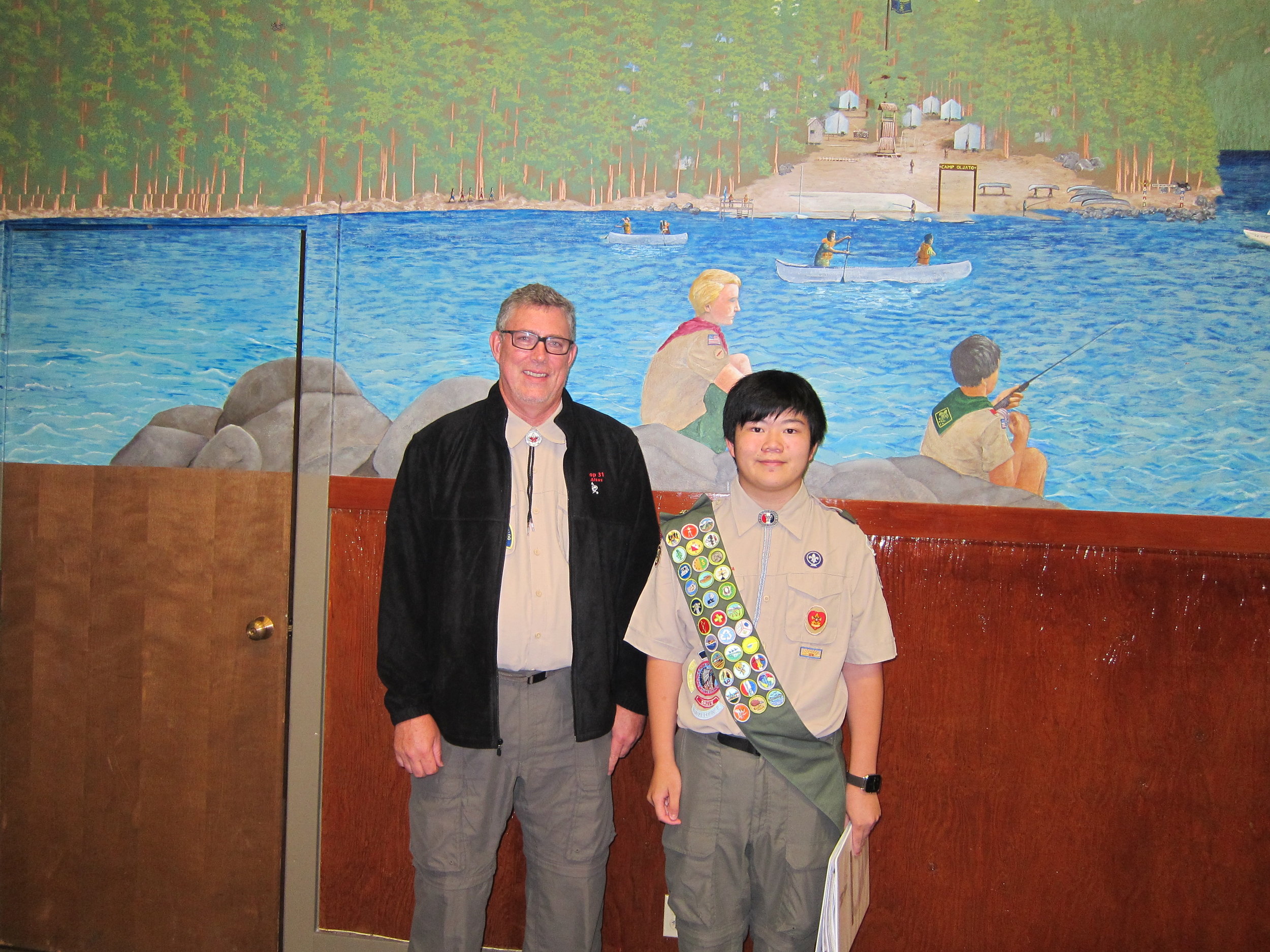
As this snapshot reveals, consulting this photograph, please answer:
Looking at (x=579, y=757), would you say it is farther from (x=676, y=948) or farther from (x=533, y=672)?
(x=676, y=948)

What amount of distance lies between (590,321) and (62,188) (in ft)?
5.65

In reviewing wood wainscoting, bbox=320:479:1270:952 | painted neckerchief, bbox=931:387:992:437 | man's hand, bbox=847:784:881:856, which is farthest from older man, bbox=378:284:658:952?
painted neckerchief, bbox=931:387:992:437

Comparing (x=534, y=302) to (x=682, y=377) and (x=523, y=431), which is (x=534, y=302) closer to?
(x=523, y=431)

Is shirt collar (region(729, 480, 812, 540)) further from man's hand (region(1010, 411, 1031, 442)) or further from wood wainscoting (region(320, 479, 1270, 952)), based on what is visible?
man's hand (region(1010, 411, 1031, 442))

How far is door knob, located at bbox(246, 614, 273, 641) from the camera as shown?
2.29 m

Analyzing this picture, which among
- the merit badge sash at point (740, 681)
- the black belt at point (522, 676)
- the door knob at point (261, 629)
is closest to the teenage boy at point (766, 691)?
the merit badge sash at point (740, 681)

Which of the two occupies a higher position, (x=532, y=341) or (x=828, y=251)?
(x=828, y=251)

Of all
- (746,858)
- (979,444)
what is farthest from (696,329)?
(746,858)

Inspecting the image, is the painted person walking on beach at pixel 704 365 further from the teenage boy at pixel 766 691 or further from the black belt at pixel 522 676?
the black belt at pixel 522 676

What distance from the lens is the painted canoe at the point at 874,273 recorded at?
206 centimetres

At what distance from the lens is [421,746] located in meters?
1.72

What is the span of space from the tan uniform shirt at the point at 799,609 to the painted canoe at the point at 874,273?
2.38ft

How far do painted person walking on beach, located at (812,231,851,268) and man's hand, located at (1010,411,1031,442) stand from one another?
611 mm

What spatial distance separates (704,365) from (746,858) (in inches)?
47.4
